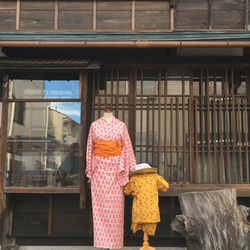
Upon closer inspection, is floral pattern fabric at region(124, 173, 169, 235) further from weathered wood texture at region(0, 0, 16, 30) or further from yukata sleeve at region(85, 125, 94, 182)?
weathered wood texture at region(0, 0, 16, 30)

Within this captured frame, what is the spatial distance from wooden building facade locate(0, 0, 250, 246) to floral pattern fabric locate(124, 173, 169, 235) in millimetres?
726

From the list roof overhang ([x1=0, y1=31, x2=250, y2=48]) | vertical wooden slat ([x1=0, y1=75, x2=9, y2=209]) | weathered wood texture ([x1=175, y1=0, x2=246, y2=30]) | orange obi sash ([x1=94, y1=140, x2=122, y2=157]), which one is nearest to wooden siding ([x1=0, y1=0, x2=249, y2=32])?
weathered wood texture ([x1=175, y1=0, x2=246, y2=30])

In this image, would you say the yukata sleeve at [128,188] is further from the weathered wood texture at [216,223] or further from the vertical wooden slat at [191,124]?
the vertical wooden slat at [191,124]

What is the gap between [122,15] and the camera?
6.43 m

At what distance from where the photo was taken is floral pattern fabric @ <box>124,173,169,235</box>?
5.11 metres

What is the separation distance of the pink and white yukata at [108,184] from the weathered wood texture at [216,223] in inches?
44.6

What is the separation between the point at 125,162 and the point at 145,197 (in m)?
0.68

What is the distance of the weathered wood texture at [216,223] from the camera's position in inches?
177

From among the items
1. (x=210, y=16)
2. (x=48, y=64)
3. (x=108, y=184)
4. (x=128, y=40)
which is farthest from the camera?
(x=210, y=16)

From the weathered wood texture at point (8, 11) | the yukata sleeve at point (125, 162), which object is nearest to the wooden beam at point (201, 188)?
the yukata sleeve at point (125, 162)

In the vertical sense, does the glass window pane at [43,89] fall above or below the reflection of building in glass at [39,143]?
above

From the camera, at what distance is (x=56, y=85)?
19.9ft

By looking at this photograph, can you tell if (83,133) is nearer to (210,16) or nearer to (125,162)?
(125,162)

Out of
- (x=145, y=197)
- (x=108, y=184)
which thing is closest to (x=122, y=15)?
(x=108, y=184)
